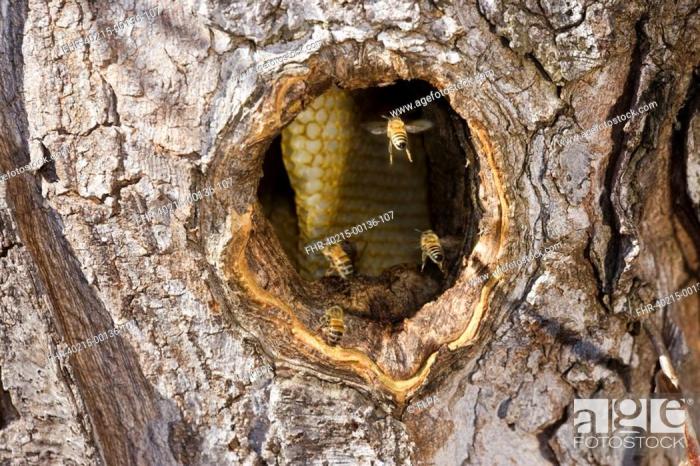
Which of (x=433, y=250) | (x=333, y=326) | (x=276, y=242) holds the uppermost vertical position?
(x=276, y=242)

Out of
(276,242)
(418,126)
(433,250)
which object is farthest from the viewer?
(418,126)

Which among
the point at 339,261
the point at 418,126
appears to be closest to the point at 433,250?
the point at 339,261

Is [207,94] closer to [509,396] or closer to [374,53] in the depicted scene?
[374,53]

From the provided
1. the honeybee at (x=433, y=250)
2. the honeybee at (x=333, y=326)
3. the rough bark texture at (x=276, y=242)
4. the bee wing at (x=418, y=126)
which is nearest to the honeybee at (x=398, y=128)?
the bee wing at (x=418, y=126)

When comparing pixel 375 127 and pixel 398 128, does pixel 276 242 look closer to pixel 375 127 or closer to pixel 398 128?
pixel 398 128

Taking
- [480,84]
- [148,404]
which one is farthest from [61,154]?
[480,84]

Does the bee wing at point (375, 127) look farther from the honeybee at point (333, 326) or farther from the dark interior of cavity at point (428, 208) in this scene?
the honeybee at point (333, 326)
